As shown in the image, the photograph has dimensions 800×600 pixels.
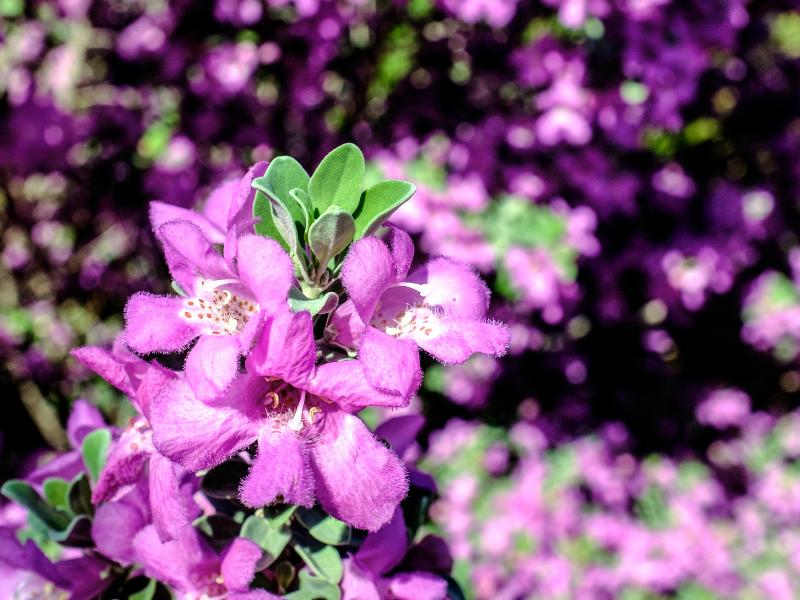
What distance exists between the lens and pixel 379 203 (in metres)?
0.90

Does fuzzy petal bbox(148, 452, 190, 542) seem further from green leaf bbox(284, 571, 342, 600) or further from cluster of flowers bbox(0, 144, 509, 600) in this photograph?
green leaf bbox(284, 571, 342, 600)

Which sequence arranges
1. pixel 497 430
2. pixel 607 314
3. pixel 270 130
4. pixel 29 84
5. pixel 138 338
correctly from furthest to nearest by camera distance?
pixel 497 430
pixel 607 314
pixel 270 130
pixel 29 84
pixel 138 338

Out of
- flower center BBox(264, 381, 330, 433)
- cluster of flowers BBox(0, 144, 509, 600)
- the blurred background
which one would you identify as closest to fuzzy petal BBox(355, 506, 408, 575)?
cluster of flowers BBox(0, 144, 509, 600)

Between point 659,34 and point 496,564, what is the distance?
2.49 meters

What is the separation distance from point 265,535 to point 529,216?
2327 millimetres

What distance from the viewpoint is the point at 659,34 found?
2678mm

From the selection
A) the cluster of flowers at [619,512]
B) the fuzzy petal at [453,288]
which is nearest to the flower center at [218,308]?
the fuzzy petal at [453,288]

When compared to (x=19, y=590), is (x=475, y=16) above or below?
above

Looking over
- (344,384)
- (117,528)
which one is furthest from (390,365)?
(117,528)

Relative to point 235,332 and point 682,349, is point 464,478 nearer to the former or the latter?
point 682,349

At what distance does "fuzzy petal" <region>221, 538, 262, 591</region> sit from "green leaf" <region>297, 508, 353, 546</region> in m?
0.08

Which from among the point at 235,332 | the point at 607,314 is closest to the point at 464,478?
the point at 607,314

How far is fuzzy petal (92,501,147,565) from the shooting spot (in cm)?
94

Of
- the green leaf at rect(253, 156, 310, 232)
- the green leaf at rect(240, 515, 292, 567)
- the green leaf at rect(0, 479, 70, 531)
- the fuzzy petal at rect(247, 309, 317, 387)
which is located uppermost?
the green leaf at rect(253, 156, 310, 232)
